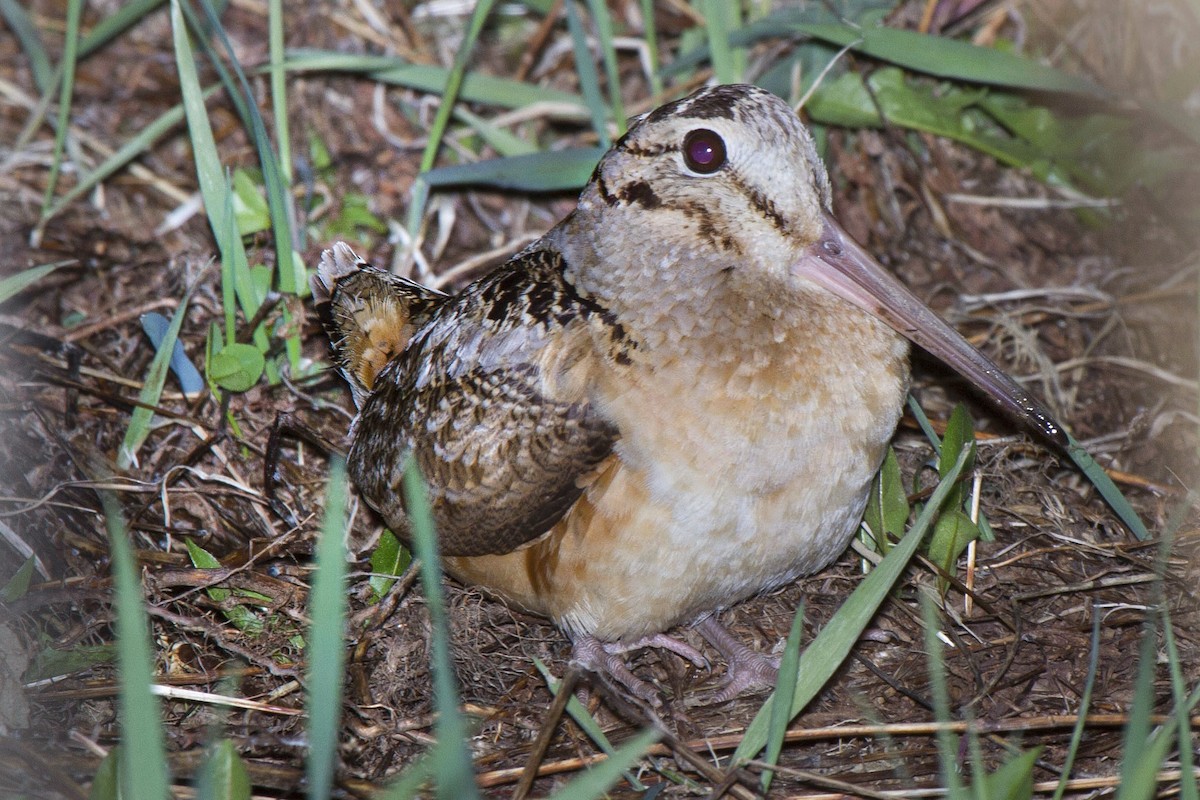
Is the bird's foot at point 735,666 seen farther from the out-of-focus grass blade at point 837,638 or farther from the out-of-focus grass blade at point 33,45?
the out-of-focus grass blade at point 33,45

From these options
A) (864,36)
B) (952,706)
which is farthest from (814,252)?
(864,36)

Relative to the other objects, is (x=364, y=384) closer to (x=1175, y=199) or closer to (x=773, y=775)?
(x=773, y=775)

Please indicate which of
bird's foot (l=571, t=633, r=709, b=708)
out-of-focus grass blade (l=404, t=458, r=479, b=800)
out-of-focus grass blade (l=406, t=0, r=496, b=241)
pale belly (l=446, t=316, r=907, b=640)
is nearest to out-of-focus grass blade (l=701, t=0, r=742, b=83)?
out-of-focus grass blade (l=406, t=0, r=496, b=241)

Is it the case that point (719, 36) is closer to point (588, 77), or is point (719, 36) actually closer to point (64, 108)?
point (588, 77)

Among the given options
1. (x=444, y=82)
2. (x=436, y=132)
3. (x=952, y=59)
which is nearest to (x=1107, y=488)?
(x=952, y=59)

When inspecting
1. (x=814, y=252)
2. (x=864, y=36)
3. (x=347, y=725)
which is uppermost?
(x=864, y=36)

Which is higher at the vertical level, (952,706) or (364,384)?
(364,384)

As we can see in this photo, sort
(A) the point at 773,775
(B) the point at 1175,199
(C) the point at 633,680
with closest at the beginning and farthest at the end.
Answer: (A) the point at 773,775 → (C) the point at 633,680 → (B) the point at 1175,199
